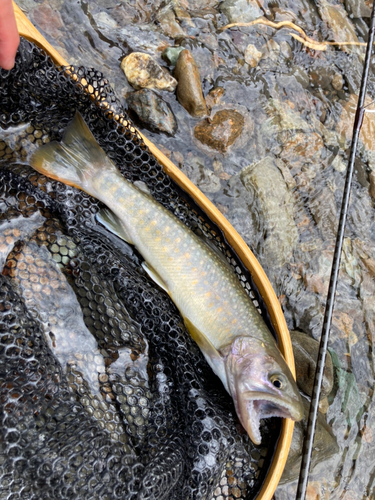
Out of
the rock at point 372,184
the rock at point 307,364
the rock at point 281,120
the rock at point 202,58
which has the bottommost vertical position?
the rock at point 307,364

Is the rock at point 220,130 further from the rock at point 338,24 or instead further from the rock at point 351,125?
the rock at point 338,24

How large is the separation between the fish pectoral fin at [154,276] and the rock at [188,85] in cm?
141

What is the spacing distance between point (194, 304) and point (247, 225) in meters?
1.06

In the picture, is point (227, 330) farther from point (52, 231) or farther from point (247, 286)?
point (52, 231)

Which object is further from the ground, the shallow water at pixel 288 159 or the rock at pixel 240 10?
the rock at pixel 240 10

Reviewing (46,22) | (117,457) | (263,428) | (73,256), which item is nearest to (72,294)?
(73,256)

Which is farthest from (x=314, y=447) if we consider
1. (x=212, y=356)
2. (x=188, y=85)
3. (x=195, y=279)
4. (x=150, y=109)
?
(x=188, y=85)

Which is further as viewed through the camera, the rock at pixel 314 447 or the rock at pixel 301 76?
the rock at pixel 301 76

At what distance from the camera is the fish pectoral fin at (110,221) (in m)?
2.20

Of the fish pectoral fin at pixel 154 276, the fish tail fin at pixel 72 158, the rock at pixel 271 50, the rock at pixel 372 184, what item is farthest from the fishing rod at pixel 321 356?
the rock at pixel 372 184

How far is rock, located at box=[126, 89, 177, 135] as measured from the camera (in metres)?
2.86

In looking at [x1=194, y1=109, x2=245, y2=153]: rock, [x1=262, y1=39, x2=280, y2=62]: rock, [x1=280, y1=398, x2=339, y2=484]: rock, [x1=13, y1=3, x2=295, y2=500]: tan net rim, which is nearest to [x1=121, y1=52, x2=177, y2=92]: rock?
[x1=194, y1=109, x2=245, y2=153]: rock

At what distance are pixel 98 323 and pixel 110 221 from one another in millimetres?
568

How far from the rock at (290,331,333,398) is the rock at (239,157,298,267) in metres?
0.61
